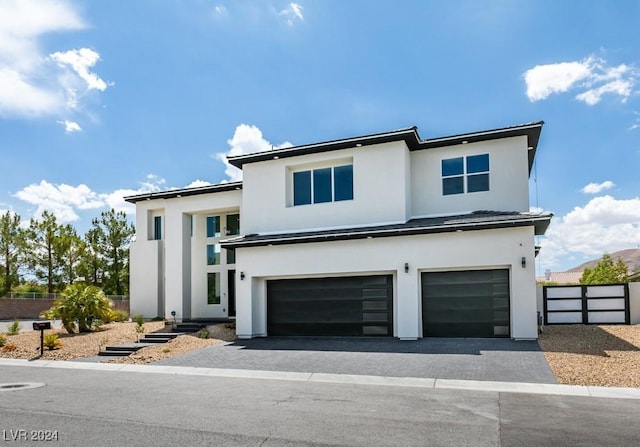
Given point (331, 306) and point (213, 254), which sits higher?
point (213, 254)

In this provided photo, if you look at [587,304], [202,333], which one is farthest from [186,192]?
[587,304]

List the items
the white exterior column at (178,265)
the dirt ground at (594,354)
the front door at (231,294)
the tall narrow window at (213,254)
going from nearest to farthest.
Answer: the dirt ground at (594,354), the white exterior column at (178,265), the front door at (231,294), the tall narrow window at (213,254)

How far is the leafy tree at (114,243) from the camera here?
37.3m

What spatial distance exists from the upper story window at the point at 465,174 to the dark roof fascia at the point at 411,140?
676mm

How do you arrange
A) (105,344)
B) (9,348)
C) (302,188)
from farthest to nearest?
(302,188) < (105,344) < (9,348)

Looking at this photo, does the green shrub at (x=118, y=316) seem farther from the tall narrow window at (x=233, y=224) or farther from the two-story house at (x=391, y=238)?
the two-story house at (x=391, y=238)

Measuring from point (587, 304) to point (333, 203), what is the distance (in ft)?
34.7

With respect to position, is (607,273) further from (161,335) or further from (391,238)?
(161,335)

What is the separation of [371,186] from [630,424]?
11.9 metres

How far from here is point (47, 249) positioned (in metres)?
36.3

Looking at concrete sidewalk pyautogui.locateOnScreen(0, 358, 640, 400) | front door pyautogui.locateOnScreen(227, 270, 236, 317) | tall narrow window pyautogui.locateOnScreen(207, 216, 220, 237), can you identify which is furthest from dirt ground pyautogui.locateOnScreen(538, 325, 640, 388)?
tall narrow window pyautogui.locateOnScreen(207, 216, 220, 237)

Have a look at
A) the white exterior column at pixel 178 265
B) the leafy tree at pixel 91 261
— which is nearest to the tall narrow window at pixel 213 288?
the white exterior column at pixel 178 265

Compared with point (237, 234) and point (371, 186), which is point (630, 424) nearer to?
point (371, 186)

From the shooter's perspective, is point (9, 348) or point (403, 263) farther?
point (9, 348)
